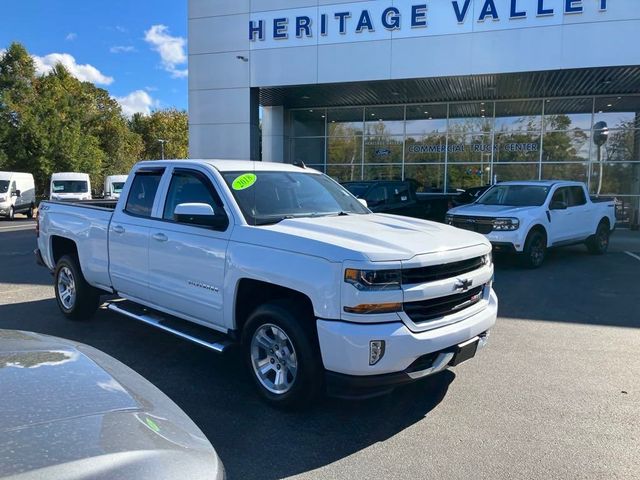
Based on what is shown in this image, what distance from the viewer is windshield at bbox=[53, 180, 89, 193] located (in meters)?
26.1

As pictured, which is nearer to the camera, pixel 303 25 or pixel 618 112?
pixel 303 25

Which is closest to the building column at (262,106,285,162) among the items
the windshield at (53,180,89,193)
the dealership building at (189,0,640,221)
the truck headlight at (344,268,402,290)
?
the dealership building at (189,0,640,221)

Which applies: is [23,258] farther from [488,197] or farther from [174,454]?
[174,454]

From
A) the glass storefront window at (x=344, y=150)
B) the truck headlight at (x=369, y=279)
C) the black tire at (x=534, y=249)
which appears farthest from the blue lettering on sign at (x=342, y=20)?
the truck headlight at (x=369, y=279)

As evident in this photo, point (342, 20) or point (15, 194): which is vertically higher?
point (342, 20)

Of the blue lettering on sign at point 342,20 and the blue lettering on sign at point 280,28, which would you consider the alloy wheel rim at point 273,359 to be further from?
the blue lettering on sign at point 280,28

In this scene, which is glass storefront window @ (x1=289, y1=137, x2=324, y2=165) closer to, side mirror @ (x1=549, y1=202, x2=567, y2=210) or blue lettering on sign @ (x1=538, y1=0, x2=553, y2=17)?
blue lettering on sign @ (x1=538, y1=0, x2=553, y2=17)

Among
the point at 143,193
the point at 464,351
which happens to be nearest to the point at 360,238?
the point at 464,351

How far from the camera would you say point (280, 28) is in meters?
18.9

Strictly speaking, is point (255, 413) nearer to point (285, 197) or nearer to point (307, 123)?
point (285, 197)

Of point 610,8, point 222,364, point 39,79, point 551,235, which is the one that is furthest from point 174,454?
point 39,79

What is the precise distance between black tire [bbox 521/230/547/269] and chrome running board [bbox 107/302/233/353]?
7.70 metres

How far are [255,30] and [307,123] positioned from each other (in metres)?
5.99

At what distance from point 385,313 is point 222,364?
7.18ft
